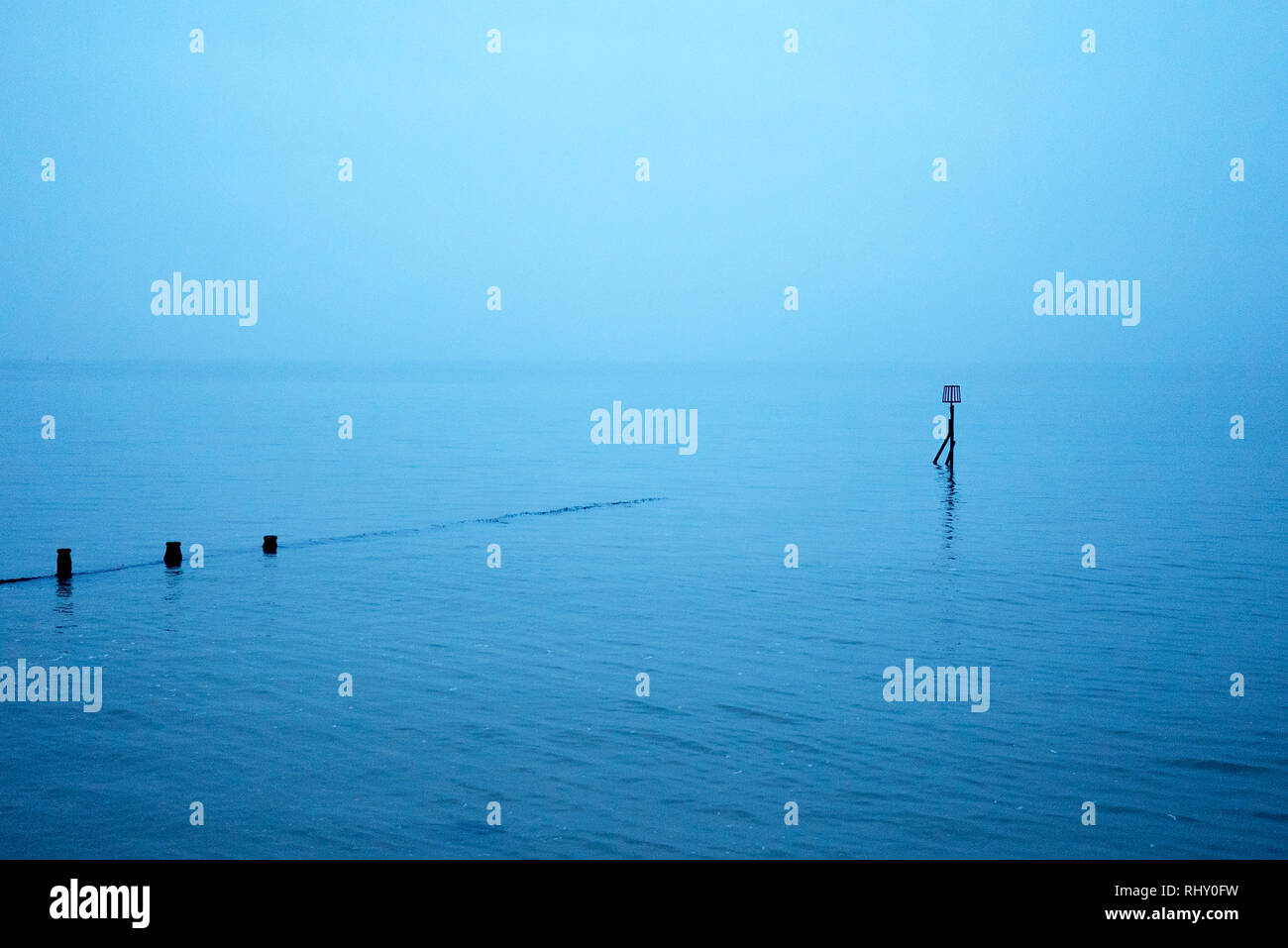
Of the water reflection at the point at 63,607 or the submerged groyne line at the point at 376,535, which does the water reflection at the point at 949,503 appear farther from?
the water reflection at the point at 63,607

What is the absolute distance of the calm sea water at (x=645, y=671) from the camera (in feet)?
54.3

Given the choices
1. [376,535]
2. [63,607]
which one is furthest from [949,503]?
[63,607]

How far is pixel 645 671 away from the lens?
25062 mm

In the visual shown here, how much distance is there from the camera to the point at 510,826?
16.4 metres

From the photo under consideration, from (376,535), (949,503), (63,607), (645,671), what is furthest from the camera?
(949,503)

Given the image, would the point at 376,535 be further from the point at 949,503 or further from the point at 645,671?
the point at 949,503

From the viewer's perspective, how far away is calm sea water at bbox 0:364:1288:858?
1656 centimetres

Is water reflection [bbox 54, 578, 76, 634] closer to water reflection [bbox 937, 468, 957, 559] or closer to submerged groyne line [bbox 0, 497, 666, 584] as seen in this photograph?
submerged groyne line [bbox 0, 497, 666, 584]

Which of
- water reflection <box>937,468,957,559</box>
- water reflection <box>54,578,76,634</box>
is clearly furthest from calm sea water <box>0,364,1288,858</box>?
water reflection <box>937,468,957,559</box>

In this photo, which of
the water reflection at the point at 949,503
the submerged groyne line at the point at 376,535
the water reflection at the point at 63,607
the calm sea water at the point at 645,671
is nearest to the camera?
the calm sea water at the point at 645,671

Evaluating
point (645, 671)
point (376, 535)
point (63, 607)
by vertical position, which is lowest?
point (645, 671)

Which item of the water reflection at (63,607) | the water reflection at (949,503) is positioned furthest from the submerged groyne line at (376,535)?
the water reflection at (949,503)

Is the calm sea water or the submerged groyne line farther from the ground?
the submerged groyne line
